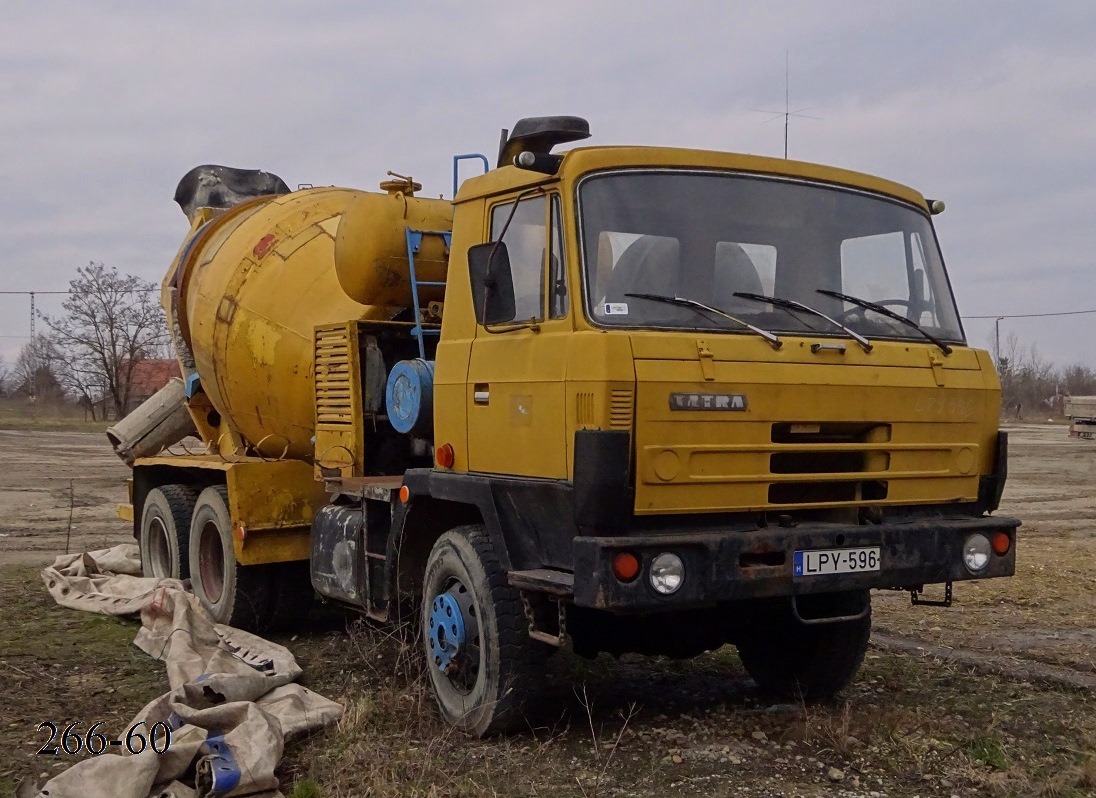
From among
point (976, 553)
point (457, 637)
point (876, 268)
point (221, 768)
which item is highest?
point (876, 268)

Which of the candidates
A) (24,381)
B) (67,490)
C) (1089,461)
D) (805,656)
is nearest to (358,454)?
(805,656)

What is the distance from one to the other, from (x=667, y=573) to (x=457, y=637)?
1.32 m

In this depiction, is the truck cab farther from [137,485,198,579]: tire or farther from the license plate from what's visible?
[137,485,198,579]: tire

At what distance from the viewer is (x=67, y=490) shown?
19.3 m

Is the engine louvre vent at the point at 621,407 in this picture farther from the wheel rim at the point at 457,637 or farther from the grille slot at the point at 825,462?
the wheel rim at the point at 457,637

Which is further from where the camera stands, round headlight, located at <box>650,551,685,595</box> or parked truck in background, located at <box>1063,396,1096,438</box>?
parked truck in background, located at <box>1063,396,1096,438</box>

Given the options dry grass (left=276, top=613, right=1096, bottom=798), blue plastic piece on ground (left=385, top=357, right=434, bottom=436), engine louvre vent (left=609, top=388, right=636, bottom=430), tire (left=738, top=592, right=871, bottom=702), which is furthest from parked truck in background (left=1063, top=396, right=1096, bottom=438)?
engine louvre vent (left=609, top=388, right=636, bottom=430)

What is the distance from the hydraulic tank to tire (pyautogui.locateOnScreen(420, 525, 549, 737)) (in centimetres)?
205

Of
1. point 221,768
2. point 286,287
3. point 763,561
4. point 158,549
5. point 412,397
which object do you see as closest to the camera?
point 221,768

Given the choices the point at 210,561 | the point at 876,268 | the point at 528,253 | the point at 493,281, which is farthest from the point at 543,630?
the point at 210,561

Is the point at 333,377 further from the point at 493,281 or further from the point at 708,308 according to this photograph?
the point at 708,308

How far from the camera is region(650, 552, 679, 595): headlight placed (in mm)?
4762

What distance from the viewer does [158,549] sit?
9.70 m

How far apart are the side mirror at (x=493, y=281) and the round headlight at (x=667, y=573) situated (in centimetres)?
135
